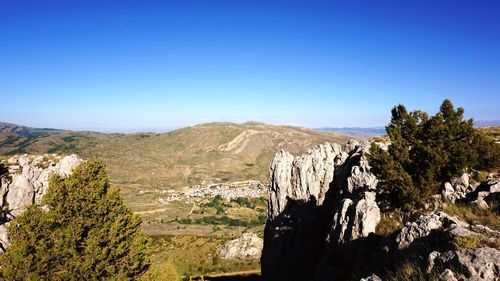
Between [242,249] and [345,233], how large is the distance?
173 ft

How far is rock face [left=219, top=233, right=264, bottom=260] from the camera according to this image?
71.7 metres

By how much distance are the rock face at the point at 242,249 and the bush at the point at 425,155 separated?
5129 cm

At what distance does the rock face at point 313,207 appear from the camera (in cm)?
2505

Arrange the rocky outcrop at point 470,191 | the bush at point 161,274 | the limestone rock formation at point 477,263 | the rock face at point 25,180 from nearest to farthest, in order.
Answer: the limestone rock formation at point 477,263, the rocky outcrop at point 470,191, the bush at point 161,274, the rock face at point 25,180

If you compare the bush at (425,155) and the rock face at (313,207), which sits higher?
the bush at (425,155)

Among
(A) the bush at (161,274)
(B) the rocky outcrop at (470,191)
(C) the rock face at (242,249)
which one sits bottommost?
(C) the rock face at (242,249)

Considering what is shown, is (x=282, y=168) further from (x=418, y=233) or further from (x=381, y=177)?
(x=418, y=233)

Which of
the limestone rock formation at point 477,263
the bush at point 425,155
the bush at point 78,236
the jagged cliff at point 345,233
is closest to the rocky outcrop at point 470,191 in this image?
the jagged cliff at point 345,233

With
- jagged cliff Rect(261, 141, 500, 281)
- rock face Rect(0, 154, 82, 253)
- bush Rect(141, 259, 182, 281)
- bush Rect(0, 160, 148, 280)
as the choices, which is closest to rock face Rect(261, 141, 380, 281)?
jagged cliff Rect(261, 141, 500, 281)

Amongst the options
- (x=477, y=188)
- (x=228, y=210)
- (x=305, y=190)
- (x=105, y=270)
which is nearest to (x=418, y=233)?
(x=477, y=188)

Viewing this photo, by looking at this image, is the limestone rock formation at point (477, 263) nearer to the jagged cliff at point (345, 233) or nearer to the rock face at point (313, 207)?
the jagged cliff at point (345, 233)

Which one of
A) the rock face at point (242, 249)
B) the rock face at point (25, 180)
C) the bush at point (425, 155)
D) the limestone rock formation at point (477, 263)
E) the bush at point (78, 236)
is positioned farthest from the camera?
the rock face at point (242, 249)

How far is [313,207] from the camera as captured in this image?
39.9m

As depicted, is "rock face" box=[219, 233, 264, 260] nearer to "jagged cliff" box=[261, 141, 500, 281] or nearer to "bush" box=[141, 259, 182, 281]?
"jagged cliff" box=[261, 141, 500, 281]
